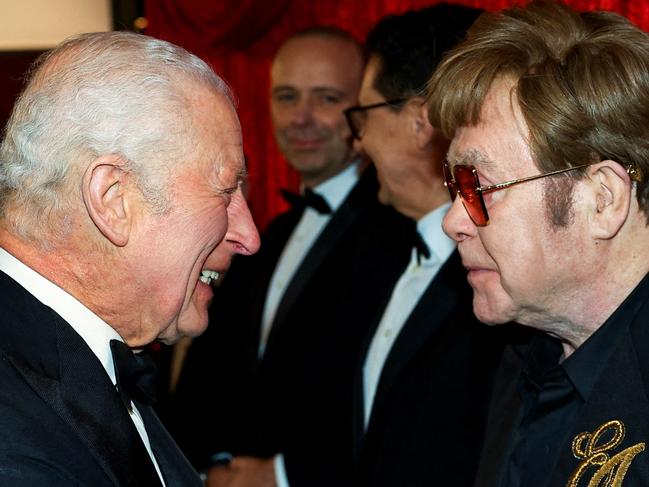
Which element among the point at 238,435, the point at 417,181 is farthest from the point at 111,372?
the point at 238,435

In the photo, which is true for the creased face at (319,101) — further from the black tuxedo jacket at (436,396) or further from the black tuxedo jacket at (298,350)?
the black tuxedo jacket at (436,396)

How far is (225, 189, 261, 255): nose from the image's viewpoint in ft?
6.48

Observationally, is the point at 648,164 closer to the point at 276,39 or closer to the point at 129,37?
the point at 129,37

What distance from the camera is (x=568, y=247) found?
200 cm

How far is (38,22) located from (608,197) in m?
5.66

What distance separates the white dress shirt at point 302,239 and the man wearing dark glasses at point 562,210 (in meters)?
1.76

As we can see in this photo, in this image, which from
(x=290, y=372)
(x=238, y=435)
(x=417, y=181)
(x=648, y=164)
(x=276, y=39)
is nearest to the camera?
(x=648, y=164)

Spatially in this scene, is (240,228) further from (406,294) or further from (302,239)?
(302,239)

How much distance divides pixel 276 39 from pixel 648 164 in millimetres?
3953

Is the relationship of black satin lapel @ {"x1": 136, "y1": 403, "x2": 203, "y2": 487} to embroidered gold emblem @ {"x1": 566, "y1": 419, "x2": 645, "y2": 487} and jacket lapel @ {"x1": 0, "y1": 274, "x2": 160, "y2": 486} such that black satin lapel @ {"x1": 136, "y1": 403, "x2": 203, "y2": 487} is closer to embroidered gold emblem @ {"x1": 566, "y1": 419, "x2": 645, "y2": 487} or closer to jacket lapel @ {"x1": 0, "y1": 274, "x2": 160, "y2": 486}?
→ jacket lapel @ {"x1": 0, "y1": 274, "x2": 160, "y2": 486}

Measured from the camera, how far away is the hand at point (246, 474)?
313 centimetres

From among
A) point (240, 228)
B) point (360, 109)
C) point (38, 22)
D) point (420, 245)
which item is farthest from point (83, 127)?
point (38, 22)

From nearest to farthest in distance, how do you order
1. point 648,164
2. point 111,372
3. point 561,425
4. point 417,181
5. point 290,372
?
1. point 111,372
2. point 648,164
3. point 561,425
4. point 417,181
5. point 290,372

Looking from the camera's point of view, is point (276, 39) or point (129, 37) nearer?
point (129, 37)
